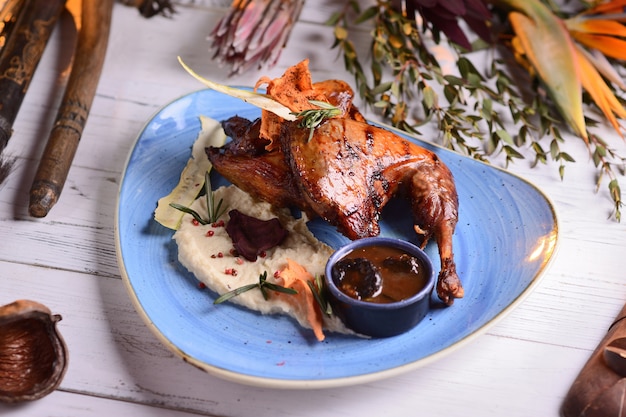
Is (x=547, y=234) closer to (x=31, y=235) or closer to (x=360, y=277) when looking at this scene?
(x=360, y=277)

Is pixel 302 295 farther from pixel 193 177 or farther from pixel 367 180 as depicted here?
pixel 193 177

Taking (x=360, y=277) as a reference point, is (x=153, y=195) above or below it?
below

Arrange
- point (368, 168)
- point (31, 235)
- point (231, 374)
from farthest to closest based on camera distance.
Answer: point (31, 235), point (368, 168), point (231, 374)

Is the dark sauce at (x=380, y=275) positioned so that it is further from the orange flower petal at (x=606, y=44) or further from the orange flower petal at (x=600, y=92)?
the orange flower petal at (x=606, y=44)

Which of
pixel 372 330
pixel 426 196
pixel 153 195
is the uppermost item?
pixel 426 196

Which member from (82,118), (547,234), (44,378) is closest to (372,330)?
(547,234)

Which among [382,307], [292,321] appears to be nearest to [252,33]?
[292,321]

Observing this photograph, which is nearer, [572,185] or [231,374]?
[231,374]
